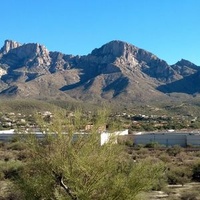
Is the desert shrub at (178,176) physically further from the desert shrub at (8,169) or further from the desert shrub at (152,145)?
the desert shrub at (152,145)

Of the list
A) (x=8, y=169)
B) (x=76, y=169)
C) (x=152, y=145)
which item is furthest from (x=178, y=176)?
(x=152, y=145)

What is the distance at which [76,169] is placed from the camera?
49.2 ft

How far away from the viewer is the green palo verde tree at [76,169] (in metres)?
15.0

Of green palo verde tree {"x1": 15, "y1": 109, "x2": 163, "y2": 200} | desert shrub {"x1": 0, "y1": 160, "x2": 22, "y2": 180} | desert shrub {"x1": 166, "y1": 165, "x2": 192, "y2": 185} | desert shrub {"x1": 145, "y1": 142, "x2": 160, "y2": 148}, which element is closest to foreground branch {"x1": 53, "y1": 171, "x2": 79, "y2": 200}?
green palo verde tree {"x1": 15, "y1": 109, "x2": 163, "y2": 200}

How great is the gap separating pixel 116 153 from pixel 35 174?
316cm

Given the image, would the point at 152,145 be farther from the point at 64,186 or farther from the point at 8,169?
the point at 64,186

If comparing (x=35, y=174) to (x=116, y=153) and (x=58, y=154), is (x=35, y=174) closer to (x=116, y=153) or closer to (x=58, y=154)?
(x=58, y=154)

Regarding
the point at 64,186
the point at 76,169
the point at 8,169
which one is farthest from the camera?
the point at 8,169

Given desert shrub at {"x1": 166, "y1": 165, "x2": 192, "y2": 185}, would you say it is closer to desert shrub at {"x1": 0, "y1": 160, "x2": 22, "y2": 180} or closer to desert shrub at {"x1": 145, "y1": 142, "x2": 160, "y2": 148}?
desert shrub at {"x1": 0, "y1": 160, "x2": 22, "y2": 180}

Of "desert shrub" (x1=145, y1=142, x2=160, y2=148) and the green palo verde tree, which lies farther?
"desert shrub" (x1=145, y1=142, x2=160, y2=148)

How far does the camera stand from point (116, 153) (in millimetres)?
16391

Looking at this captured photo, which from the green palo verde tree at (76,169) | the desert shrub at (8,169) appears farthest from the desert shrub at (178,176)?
the green palo verde tree at (76,169)

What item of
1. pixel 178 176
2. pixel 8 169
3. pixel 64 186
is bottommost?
pixel 178 176

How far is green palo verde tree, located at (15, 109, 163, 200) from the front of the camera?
49.2 ft
